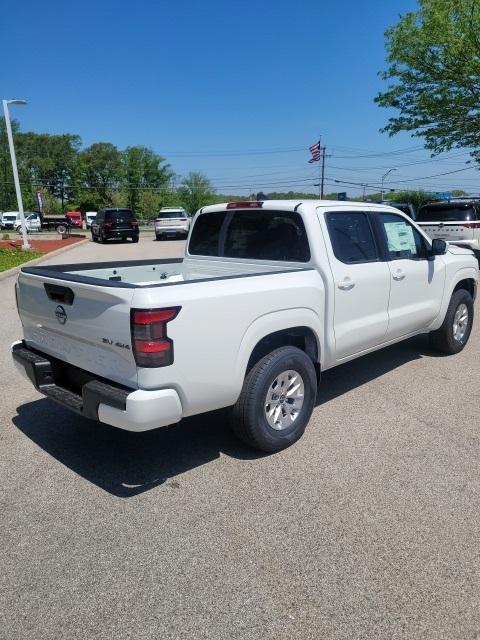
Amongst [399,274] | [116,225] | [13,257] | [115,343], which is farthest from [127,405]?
[116,225]

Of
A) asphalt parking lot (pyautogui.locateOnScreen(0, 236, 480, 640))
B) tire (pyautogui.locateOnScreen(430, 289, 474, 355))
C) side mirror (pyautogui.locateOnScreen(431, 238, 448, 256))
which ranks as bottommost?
asphalt parking lot (pyautogui.locateOnScreen(0, 236, 480, 640))

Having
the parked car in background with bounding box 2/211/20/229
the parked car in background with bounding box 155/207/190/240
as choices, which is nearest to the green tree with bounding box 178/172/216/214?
the parked car in background with bounding box 2/211/20/229

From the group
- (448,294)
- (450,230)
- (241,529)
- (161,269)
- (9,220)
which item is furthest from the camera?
(9,220)

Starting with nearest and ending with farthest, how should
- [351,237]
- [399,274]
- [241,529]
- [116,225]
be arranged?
1. [241,529]
2. [351,237]
3. [399,274]
4. [116,225]

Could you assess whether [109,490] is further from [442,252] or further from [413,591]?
[442,252]

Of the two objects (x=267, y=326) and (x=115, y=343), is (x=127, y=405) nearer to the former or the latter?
(x=115, y=343)

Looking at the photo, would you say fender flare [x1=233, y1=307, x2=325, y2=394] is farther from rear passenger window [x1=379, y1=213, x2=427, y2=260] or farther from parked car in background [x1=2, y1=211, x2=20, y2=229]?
parked car in background [x1=2, y1=211, x2=20, y2=229]

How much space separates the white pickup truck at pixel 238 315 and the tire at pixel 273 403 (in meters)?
0.01

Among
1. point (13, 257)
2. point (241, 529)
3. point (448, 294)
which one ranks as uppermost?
point (448, 294)

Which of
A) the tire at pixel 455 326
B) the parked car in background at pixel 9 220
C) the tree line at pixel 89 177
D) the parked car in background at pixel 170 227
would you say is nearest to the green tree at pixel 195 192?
the tree line at pixel 89 177

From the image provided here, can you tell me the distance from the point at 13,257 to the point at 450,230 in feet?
45.7

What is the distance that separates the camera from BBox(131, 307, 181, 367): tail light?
2.80m

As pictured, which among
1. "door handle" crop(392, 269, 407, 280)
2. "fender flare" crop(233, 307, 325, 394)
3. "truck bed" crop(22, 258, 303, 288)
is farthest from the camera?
"door handle" crop(392, 269, 407, 280)

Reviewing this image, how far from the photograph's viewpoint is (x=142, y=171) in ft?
286
